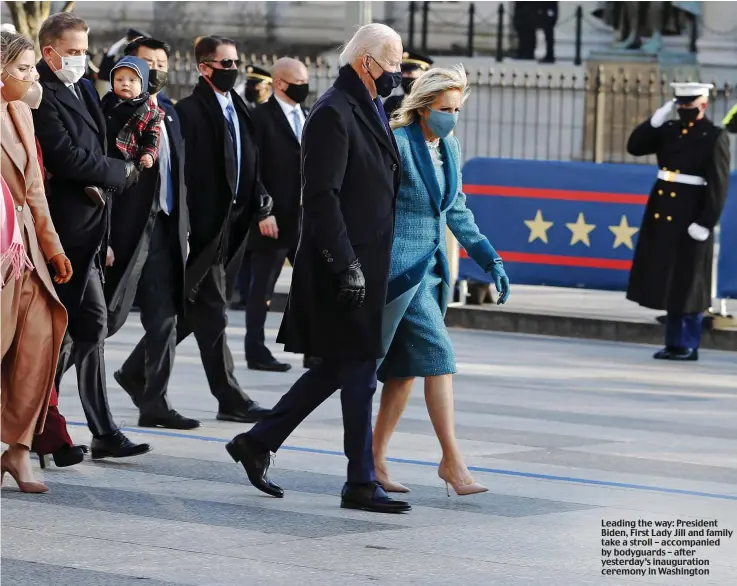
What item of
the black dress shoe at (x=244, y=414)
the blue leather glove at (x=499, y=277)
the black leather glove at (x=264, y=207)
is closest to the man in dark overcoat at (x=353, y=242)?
the blue leather glove at (x=499, y=277)

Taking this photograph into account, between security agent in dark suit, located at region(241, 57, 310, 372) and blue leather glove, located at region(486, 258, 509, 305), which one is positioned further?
security agent in dark suit, located at region(241, 57, 310, 372)

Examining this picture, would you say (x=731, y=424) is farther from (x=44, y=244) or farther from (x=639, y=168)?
(x=639, y=168)

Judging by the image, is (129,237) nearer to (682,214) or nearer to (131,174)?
(131,174)

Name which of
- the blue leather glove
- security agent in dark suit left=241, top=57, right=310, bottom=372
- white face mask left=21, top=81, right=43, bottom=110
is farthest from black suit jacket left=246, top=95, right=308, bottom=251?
the blue leather glove

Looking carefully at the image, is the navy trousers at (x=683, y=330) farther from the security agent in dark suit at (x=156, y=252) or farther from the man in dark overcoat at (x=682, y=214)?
the security agent in dark suit at (x=156, y=252)

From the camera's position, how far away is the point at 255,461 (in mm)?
7770

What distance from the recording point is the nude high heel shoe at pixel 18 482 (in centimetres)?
777

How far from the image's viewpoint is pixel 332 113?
24.3 feet

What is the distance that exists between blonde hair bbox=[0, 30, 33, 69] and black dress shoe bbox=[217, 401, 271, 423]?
2899mm

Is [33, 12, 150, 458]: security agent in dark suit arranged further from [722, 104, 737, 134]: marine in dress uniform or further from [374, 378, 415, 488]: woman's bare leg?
[722, 104, 737, 134]: marine in dress uniform

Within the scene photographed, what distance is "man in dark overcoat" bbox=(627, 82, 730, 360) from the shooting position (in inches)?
539

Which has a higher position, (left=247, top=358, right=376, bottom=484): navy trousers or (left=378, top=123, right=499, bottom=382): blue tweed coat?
(left=378, top=123, right=499, bottom=382): blue tweed coat

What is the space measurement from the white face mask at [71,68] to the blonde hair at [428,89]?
1414 mm

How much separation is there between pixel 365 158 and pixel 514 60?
1020 inches
